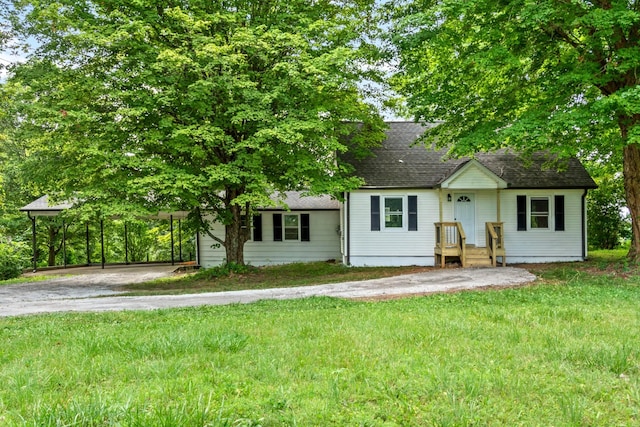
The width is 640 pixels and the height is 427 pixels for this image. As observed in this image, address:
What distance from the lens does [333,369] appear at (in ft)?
12.6

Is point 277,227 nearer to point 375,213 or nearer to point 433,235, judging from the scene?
point 375,213

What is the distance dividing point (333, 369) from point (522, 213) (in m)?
14.9

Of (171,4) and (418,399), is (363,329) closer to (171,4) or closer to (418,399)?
(418,399)

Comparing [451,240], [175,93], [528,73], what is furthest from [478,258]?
[175,93]

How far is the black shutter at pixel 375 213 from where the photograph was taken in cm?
1612

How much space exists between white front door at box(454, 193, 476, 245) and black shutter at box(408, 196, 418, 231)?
160 cm

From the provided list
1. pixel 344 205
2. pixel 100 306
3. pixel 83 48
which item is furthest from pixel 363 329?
pixel 83 48

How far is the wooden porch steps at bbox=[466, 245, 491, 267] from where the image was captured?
47.8 ft

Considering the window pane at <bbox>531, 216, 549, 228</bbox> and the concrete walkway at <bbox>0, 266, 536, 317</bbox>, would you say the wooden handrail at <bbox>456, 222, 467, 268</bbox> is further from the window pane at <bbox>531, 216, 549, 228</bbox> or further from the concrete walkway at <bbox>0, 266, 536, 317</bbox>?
the window pane at <bbox>531, 216, 549, 228</bbox>

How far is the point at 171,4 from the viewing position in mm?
12195

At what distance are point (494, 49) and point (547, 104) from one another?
98.5 inches

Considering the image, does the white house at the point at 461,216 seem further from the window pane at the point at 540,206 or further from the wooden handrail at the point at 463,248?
the wooden handrail at the point at 463,248

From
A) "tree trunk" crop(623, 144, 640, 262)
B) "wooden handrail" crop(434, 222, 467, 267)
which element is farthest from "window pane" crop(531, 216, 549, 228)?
"tree trunk" crop(623, 144, 640, 262)

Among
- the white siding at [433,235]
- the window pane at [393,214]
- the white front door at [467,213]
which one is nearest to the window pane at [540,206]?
the white siding at [433,235]
